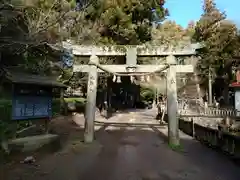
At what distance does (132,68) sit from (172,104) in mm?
2402

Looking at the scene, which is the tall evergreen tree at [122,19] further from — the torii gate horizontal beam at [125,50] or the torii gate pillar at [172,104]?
the torii gate pillar at [172,104]

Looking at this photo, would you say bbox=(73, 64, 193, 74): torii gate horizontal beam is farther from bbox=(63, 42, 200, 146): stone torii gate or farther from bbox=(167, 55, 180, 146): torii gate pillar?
bbox=(167, 55, 180, 146): torii gate pillar

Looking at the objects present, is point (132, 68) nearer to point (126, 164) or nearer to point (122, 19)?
point (126, 164)

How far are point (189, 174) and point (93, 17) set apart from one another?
16.3 meters

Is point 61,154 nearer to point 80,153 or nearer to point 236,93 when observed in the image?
point 80,153

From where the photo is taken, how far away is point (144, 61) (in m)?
20.4

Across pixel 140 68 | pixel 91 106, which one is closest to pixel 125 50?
pixel 140 68

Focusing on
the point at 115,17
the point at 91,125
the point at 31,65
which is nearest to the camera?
the point at 91,125

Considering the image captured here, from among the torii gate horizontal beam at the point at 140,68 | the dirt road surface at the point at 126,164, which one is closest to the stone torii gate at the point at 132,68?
the torii gate horizontal beam at the point at 140,68

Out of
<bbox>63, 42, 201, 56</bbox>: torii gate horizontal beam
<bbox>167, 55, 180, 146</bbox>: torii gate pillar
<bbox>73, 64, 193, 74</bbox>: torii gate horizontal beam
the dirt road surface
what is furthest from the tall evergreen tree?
the dirt road surface

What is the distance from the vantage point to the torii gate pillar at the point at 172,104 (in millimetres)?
10516

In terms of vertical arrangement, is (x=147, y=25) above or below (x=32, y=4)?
above

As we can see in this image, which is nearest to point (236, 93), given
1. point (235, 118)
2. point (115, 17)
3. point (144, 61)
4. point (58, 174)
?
point (235, 118)

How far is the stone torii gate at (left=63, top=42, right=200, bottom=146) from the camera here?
10703mm
